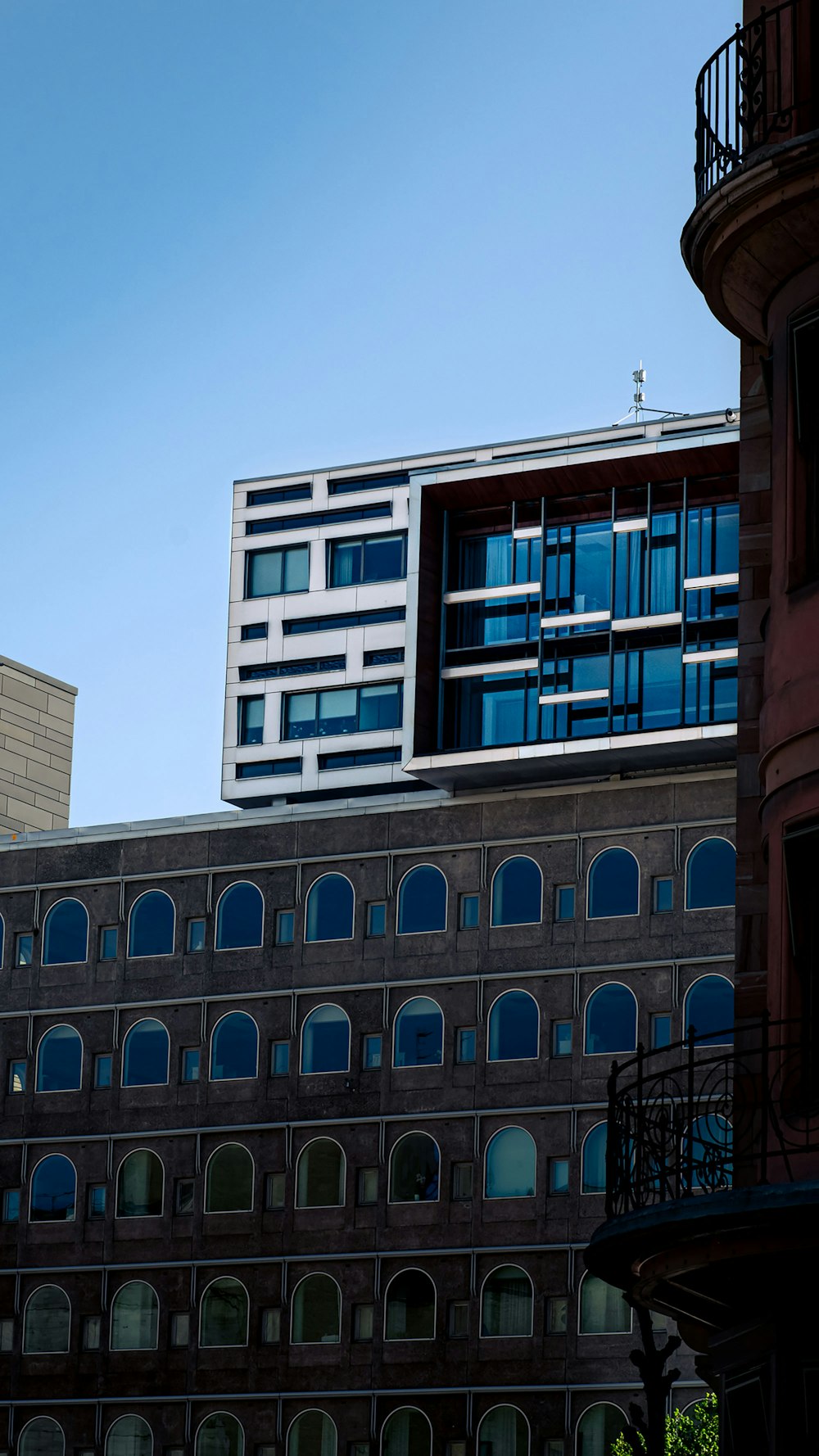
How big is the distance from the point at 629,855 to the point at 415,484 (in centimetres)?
1216

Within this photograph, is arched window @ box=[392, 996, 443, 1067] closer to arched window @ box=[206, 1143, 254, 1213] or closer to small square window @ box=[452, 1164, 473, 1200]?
small square window @ box=[452, 1164, 473, 1200]

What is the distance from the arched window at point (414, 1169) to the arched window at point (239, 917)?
24.2ft

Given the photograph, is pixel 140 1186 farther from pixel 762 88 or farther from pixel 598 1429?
pixel 762 88

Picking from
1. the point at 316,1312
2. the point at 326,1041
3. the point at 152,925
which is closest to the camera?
the point at 316,1312

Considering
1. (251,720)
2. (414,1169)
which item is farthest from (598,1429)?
A: (251,720)

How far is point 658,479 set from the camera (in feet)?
225

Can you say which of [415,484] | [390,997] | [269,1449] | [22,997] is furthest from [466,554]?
[269,1449]

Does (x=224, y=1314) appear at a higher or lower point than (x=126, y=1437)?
higher

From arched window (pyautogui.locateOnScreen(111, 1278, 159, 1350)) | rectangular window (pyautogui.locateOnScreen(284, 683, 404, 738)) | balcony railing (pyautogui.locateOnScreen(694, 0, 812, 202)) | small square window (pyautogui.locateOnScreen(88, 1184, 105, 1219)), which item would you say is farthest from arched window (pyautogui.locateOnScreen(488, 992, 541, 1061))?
balcony railing (pyautogui.locateOnScreen(694, 0, 812, 202))

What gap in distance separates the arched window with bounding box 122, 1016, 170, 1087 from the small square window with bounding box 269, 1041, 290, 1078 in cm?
315

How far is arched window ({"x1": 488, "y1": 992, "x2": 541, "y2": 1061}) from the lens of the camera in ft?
212

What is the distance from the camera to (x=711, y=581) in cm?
6731

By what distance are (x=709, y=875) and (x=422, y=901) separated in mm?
8175

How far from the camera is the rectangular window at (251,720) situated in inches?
3573
